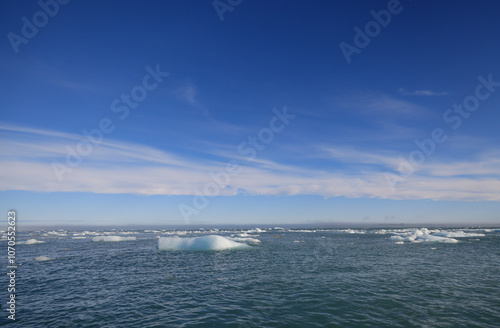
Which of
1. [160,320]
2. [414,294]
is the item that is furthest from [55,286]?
[414,294]

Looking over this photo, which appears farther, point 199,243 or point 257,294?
point 199,243

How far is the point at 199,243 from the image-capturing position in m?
38.8

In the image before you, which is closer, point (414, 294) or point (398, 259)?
point (414, 294)

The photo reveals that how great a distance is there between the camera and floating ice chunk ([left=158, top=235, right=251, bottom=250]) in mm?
38625

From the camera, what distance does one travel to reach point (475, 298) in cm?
1515

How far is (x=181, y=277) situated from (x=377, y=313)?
15.2m

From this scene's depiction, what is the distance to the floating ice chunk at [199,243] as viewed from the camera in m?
38.6

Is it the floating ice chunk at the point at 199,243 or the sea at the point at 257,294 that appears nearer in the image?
the sea at the point at 257,294

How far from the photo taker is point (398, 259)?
29.6 metres

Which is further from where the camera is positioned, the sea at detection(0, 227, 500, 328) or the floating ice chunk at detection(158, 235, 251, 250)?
the floating ice chunk at detection(158, 235, 251, 250)

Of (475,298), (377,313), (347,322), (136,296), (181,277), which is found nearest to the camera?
(347,322)

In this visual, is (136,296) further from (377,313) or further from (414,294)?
(414,294)

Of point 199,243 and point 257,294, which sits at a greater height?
point 257,294

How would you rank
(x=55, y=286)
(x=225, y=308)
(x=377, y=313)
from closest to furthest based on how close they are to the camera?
(x=377, y=313) → (x=225, y=308) → (x=55, y=286)
